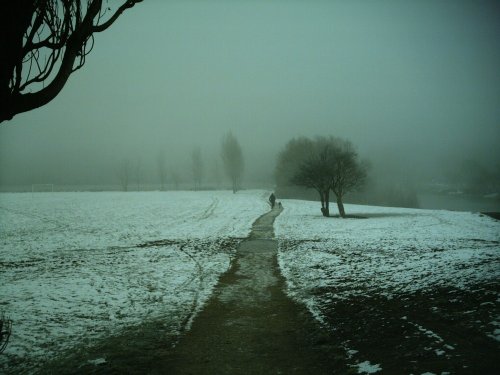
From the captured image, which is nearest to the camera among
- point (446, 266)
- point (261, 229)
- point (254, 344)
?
point (254, 344)

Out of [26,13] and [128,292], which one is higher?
[26,13]

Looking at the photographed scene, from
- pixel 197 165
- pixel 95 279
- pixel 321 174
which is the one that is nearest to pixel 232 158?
pixel 197 165

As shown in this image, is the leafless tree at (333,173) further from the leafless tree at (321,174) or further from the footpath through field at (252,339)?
the footpath through field at (252,339)

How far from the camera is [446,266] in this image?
11.5 metres

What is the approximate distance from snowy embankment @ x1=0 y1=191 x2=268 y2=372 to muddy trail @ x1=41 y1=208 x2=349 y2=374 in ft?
2.00

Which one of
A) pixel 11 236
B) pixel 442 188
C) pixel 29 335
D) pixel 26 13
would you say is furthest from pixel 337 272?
pixel 442 188

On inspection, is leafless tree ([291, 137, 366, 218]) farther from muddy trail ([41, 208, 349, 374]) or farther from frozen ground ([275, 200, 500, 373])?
muddy trail ([41, 208, 349, 374])

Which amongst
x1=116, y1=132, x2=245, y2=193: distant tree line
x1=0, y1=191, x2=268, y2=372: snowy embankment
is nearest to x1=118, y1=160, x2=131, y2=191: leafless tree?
x1=116, y1=132, x2=245, y2=193: distant tree line

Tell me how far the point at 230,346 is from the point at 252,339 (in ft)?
2.00

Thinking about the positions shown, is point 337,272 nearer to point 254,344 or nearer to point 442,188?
point 254,344

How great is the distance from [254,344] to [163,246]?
1370 centimetres

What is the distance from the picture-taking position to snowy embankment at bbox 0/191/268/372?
7636 millimetres

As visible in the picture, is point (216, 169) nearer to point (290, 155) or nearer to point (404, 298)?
point (290, 155)

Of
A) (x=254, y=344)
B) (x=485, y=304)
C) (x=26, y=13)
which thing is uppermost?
(x=26, y=13)
